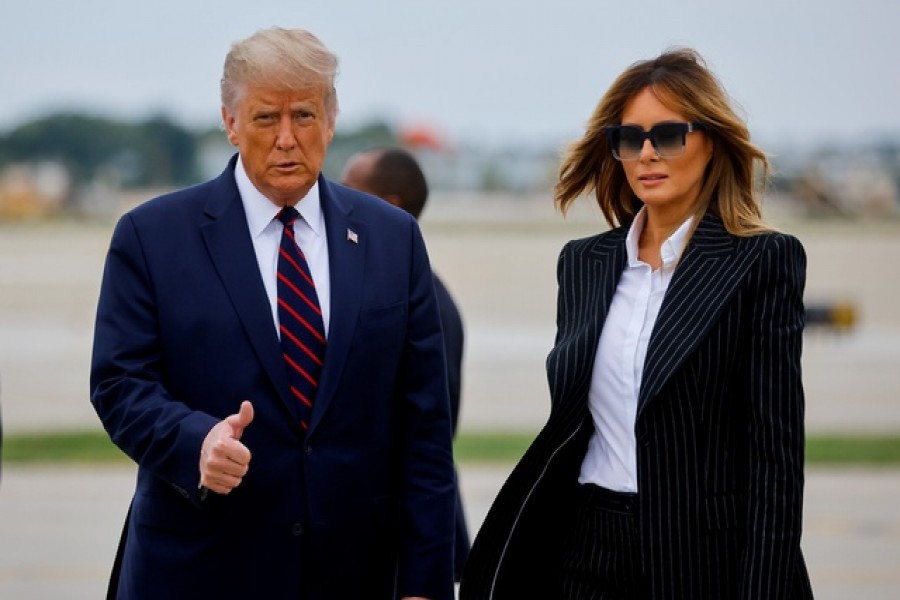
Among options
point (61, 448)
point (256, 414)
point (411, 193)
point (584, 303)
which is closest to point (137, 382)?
point (256, 414)

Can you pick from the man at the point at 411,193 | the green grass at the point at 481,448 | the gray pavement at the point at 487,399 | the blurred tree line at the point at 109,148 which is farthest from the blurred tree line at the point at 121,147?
the man at the point at 411,193

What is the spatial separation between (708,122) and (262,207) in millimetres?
987

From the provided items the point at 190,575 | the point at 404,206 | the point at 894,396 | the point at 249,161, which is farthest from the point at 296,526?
the point at 894,396

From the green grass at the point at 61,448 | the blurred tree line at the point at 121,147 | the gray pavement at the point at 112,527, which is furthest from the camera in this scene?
the blurred tree line at the point at 121,147

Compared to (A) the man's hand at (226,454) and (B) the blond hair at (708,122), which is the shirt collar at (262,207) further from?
(B) the blond hair at (708,122)

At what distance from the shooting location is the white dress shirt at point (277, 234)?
3.17 m

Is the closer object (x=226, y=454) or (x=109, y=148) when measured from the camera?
(x=226, y=454)

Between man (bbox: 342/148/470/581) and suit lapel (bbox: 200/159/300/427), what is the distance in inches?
60.1

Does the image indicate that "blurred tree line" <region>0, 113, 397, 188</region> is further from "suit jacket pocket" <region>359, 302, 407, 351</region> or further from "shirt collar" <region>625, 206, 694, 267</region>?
"suit jacket pocket" <region>359, 302, 407, 351</region>

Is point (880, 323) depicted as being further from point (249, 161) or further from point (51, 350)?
point (249, 161)

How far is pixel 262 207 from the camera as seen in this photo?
10.5 feet

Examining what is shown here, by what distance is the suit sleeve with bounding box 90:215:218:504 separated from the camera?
296cm

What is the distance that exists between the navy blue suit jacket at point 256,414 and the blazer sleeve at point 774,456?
0.68 m

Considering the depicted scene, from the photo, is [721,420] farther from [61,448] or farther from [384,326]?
[61,448]
